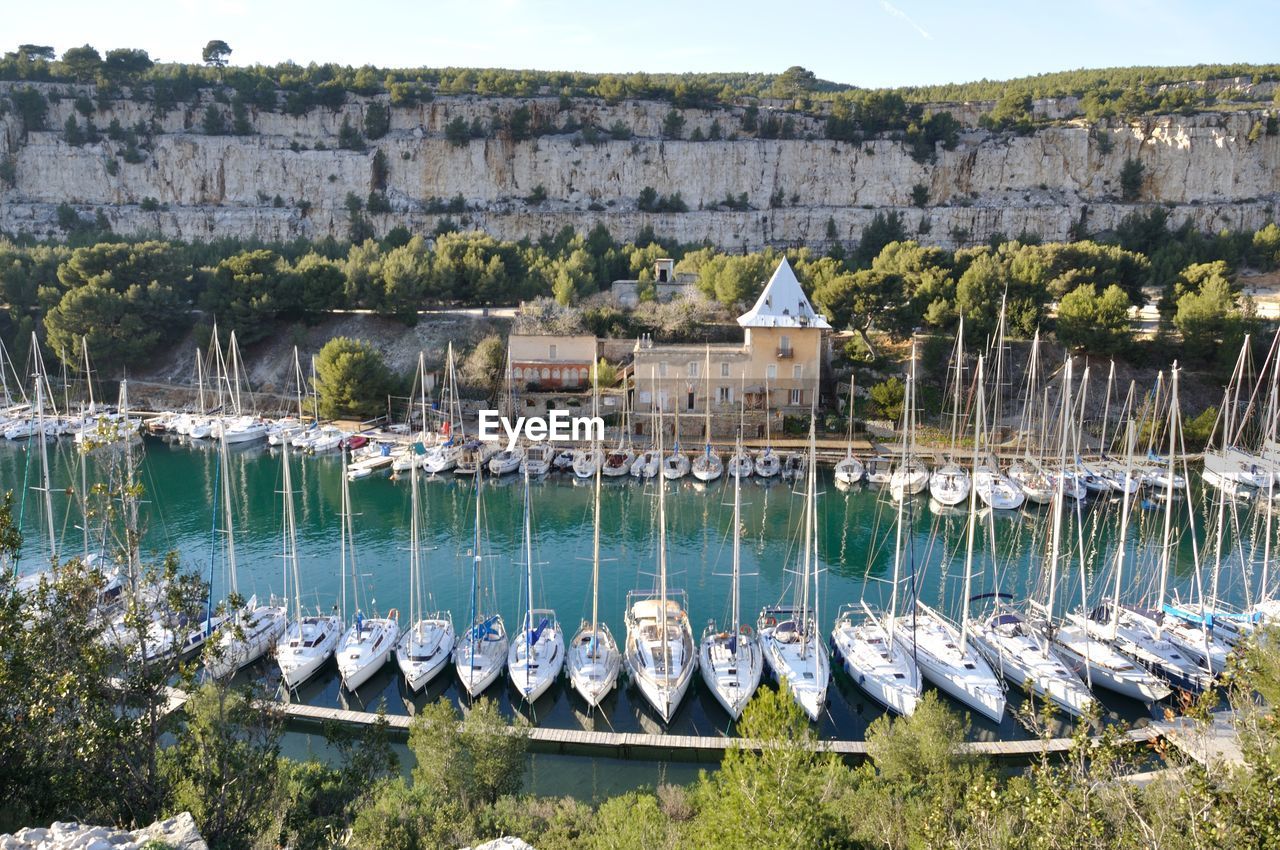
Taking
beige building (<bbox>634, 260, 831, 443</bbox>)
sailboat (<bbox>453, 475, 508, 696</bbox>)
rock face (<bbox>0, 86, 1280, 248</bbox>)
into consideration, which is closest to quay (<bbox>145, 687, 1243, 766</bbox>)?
sailboat (<bbox>453, 475, 508, 696</bbox>)

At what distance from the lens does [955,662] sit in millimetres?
17359

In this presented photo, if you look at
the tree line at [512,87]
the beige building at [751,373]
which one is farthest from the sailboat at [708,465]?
the tree line at [512,87]

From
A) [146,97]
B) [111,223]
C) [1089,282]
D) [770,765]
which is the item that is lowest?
[770,765]

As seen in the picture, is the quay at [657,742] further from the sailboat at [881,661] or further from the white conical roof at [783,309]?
the white conical roof at [783,309]

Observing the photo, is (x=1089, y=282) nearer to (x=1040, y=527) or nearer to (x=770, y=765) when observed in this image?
(x=1040, y=527)

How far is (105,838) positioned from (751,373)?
33.5 meters

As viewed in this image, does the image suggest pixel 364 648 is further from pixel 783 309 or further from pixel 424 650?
pixel 783 309

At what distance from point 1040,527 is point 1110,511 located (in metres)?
3.72

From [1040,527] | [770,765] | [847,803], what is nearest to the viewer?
[770,765]

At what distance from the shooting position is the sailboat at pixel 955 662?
1642 cm

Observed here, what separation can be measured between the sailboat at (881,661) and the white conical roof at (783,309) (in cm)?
2135

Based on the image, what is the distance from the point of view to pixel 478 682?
672 inches

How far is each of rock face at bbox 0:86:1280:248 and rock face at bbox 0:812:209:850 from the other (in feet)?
212

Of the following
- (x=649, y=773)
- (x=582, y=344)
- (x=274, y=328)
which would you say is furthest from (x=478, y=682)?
(x=274, y=328)
